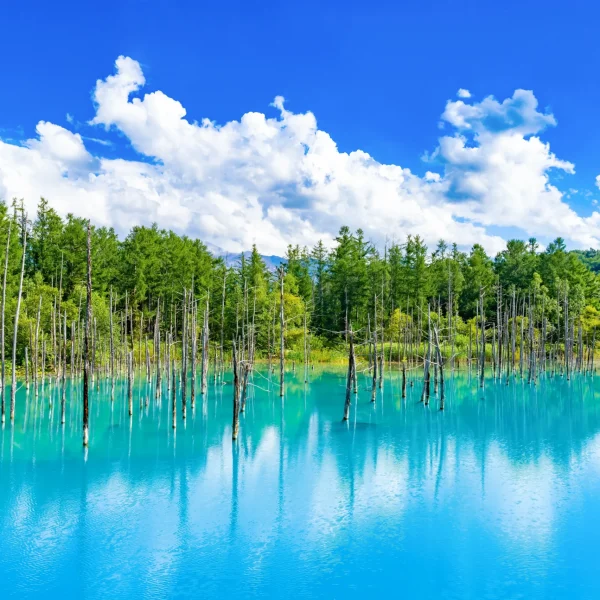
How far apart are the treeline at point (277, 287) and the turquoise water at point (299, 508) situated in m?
17.8

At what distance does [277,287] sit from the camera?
54094 millimetres

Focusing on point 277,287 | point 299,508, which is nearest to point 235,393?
point 299,508

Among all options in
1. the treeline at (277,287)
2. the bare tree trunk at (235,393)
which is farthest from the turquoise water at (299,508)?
the treeline at (277,287)

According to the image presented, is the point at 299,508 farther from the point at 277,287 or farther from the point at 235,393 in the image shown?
the point at 277,287

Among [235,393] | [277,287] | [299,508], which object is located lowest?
[299,508]

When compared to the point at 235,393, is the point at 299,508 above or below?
below

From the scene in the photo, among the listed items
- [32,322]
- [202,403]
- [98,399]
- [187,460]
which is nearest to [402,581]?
[187,460]

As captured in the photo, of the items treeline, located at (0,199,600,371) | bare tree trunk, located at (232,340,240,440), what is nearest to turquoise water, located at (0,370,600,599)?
bare tree trunk, located at (232,340,240,440)

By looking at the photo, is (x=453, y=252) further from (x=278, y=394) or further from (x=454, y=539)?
(x=454, y=539)

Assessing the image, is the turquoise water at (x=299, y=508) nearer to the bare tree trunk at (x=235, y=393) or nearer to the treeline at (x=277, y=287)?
the bare tree trunk at (x=235, y=393)

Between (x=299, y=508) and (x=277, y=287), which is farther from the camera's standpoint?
(x=277, y=287)

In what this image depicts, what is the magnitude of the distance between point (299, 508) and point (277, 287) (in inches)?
1532

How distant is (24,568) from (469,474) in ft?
46.9

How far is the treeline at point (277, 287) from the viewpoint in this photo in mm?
47188
